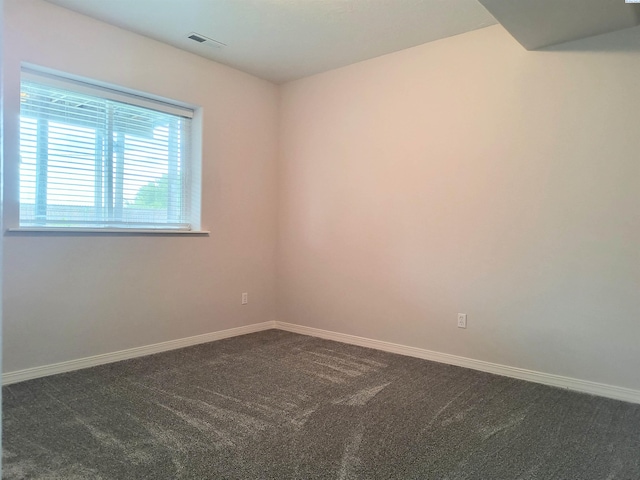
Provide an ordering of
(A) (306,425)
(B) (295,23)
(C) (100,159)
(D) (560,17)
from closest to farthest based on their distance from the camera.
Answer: (A) (306,425) < (D) (560,17) < (B) (295,23) < (C) (100,159)

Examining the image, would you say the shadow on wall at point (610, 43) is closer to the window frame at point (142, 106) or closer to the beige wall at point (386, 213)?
the beige wall at point (386, 213)

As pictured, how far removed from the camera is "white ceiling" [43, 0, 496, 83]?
3.03 metres

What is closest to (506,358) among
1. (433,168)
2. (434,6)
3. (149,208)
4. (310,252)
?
(433,168)

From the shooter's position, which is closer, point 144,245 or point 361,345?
point 144,245

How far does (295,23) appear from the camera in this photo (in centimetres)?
328

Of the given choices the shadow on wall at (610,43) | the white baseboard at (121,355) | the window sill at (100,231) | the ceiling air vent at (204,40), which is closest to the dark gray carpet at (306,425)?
the white baseboard at (121,355)

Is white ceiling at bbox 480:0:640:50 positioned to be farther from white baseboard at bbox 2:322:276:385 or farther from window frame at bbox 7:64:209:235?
white baseboard at bbox 2:322:276:385

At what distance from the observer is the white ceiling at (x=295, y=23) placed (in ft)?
9.93

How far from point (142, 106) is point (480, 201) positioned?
275cm

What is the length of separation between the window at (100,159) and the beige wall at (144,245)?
5.0 inches

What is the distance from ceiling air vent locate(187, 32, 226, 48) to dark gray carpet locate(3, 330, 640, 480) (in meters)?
2.51

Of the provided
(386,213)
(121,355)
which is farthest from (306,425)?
(386,213)

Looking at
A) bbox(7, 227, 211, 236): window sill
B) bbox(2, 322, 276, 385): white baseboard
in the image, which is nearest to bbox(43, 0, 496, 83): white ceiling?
bbox(7, 227, 211, 236): window sill

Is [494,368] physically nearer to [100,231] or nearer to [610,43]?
[610,43]
